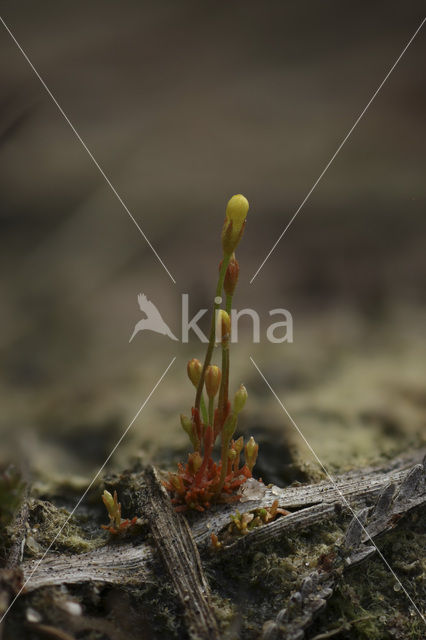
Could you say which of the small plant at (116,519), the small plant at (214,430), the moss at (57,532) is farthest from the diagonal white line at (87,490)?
the small plant at (214,430)

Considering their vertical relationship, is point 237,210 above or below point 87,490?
above

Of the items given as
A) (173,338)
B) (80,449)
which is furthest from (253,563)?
(173,338)

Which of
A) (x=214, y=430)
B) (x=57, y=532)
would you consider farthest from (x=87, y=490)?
(x=214, y=430)

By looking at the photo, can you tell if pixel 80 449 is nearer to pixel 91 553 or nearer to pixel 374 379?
pixel 91 553

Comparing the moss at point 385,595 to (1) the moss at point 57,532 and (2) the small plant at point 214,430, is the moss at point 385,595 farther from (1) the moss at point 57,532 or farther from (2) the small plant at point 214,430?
(1) the moss at point 57,532

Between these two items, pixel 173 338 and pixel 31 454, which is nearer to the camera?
pixel 31 454

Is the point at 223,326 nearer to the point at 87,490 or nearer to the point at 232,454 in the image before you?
the point at 232,454
